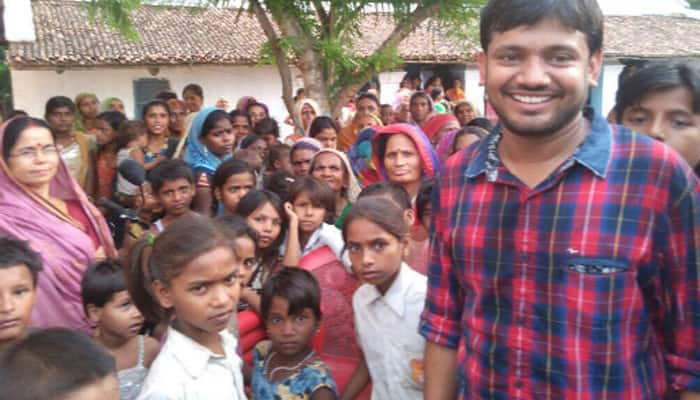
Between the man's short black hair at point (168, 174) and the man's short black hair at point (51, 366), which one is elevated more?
the man's short black hair at point (168, 174)

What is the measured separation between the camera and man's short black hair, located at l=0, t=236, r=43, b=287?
6.58ft

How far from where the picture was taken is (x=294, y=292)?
7.58 feet

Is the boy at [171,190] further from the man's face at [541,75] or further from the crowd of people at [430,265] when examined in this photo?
the man's face at [541,75]

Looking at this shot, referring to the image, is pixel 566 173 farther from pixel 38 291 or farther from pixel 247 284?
pixel 38 291

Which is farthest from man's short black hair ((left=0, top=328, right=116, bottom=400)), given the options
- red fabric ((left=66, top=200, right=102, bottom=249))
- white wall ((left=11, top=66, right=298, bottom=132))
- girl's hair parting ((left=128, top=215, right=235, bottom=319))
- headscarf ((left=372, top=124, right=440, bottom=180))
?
white wall ((left=11, top=66, right=298, bottom=132))

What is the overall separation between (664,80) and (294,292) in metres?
1.50

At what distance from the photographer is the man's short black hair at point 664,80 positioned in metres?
1.79

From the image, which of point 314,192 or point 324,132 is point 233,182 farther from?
point 324,132

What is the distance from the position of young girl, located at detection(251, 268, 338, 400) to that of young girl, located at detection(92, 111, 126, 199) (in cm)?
279

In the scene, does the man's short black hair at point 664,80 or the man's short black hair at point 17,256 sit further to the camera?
the man's short black hair at point 17,256

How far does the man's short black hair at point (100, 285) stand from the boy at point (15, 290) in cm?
22

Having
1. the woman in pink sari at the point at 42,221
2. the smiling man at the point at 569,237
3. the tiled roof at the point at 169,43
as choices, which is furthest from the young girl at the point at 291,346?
the tiled roof at the point at 169,43

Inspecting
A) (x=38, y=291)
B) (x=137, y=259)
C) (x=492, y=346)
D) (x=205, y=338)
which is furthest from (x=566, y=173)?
(x=38, y=291)

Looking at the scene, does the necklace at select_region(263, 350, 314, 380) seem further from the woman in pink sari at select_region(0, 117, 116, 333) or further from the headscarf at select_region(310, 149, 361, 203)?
the headscarf at select_region(310, 149, 361, 203)
